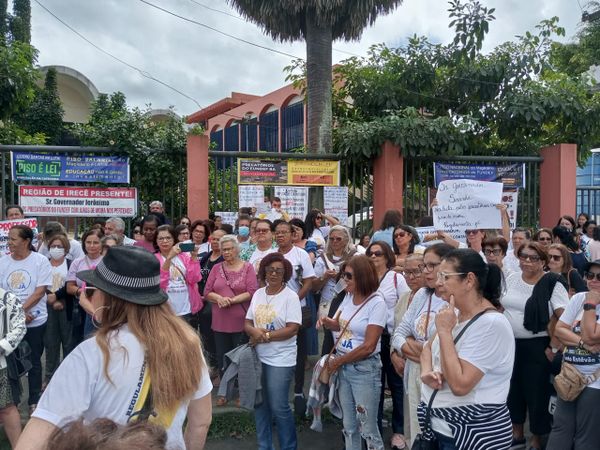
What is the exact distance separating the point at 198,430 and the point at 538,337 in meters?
3.41

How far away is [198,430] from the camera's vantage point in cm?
218

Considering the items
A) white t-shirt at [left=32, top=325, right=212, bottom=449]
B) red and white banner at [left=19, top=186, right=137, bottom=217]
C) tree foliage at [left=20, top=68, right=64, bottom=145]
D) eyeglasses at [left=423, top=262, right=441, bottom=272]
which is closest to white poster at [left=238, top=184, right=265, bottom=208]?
red and white banner at [left=19, top=186, right=137, bottom=217]

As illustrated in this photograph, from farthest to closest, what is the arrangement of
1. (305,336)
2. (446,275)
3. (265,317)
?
(305,336)
(265,317)
(446,275)

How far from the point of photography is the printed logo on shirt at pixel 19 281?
513 centimetres

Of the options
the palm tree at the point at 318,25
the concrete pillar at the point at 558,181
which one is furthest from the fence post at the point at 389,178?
the concrete pillar at the point at 558,181

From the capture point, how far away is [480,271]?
2.92m

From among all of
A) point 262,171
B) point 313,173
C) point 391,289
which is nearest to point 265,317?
point 391,289

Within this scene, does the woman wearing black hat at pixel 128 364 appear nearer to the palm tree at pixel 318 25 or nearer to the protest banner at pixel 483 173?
the palm tree at pixel 318 25

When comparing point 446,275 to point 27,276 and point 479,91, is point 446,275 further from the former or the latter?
point 479,91

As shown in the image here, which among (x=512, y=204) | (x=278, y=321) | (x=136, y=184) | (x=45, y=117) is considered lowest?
(x=278, y=321)

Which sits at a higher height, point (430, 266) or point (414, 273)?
point (430, 266)

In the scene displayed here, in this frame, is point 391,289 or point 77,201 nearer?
point 391,289

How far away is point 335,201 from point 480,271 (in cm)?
614

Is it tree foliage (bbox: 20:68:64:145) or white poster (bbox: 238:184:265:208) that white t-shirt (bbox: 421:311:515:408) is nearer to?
white poster (bbox: 238:184:265:208)
